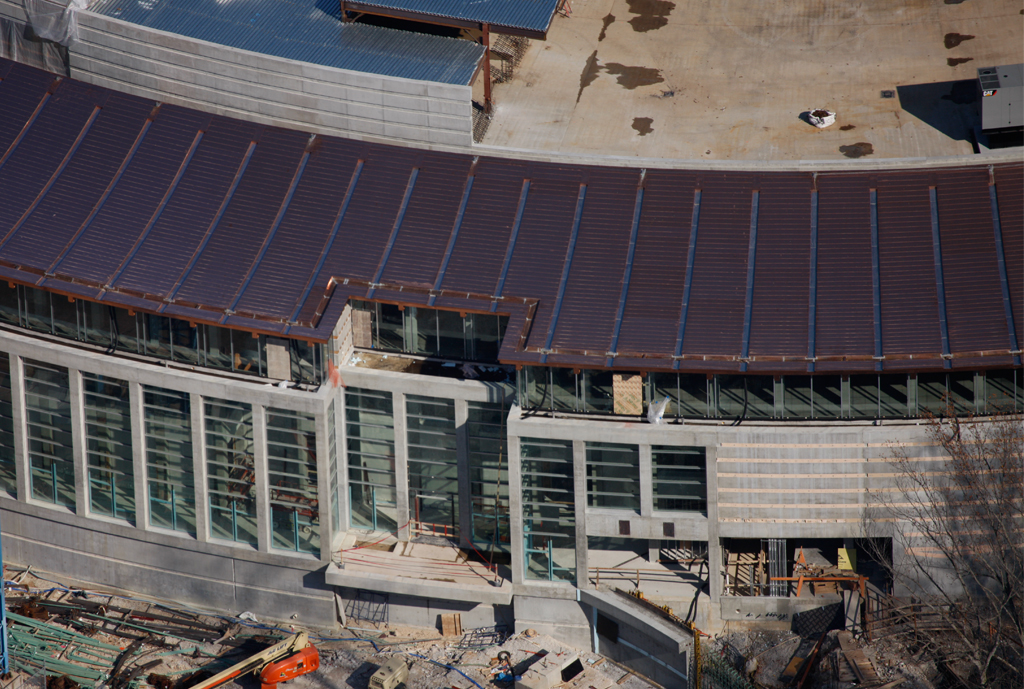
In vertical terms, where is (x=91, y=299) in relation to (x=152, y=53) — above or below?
below

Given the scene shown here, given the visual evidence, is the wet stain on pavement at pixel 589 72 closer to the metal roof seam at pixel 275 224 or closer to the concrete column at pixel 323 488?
the metal roof seam at pixel 275 224

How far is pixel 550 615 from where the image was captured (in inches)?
3177

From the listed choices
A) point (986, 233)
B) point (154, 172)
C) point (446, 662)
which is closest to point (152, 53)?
point (154, 172)

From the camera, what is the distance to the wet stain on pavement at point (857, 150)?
85.2 meters

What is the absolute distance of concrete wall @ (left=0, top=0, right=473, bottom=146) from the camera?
84.4 meters

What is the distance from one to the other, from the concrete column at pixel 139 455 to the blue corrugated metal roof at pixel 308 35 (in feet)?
66.9

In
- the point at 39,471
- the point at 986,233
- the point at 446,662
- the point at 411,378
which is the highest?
the point at 986,233

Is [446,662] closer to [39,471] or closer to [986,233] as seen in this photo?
[39,471]

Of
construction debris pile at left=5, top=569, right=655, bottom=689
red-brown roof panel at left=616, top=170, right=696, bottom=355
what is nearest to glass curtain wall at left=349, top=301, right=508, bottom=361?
red-brown roof panel at left=616, top=170, right=696, bottom=355

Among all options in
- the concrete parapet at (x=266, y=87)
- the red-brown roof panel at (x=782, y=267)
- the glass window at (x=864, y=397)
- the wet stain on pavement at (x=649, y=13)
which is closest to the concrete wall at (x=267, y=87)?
the concrete parapet at (x=266, y=87)

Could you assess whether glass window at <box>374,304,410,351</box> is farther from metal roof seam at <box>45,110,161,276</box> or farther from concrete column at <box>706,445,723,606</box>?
concrete column at <box>706,445,723,606</box>

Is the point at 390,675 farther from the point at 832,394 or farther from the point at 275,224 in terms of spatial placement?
the point at 832,394

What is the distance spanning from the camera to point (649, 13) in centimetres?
9831

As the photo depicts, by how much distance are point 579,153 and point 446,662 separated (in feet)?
89.8
